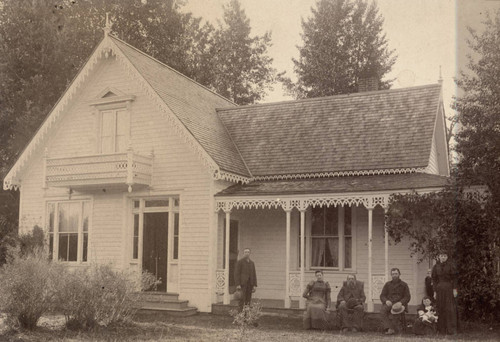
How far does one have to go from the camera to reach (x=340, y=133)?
2038cm

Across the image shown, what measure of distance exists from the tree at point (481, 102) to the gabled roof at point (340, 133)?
198 cm

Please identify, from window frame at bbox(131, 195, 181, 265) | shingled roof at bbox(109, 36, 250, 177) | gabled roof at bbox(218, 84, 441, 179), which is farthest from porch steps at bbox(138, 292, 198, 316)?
gabled roof at bbox(218, 84, 441, 179)

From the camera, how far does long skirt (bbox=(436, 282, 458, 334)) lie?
44.1 feet

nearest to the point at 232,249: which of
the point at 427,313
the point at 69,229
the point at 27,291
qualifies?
the point at 69,229

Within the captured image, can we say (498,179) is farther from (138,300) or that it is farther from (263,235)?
(138,300)

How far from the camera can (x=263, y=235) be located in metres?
19.5

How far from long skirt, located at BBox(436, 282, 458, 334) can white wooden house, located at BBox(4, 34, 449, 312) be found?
8.62 feet

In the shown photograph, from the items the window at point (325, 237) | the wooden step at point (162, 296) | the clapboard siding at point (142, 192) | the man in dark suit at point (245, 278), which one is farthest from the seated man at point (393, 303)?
the wooden step at point (162, 296)

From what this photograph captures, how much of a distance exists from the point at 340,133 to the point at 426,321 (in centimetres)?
833

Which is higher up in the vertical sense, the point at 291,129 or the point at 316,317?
the point at 291,129

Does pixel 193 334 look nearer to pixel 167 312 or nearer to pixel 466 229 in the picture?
pixel 167 312

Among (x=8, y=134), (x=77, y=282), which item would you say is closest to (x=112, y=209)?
(x=77, y=282)

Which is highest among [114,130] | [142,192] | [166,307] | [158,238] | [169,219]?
[114,130]

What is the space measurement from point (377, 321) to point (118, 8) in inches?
1139
